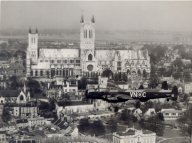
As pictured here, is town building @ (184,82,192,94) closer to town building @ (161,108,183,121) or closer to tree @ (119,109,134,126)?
town building @ (161,108,183,121)

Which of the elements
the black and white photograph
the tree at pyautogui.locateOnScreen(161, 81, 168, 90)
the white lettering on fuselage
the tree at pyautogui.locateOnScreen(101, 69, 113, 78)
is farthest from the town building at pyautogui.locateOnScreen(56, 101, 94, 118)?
the tree at pyautogui.locateOnScreen(161, 81, 168, 90)

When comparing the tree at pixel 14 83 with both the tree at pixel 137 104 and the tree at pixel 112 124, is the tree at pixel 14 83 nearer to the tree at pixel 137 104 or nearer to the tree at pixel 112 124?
the tree at pixel 112 124

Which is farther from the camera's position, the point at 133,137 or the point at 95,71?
the point at 95,71

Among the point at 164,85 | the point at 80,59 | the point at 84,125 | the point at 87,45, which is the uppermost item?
the point at 87,45

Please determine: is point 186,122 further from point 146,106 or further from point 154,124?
point 146,106

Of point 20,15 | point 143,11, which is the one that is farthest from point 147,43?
point 20,15

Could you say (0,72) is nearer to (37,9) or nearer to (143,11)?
(37,9)

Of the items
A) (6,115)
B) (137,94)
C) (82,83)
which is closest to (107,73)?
(82,83)

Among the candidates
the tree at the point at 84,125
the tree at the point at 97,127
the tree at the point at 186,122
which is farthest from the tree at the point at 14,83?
the tree at the point at 186,122
